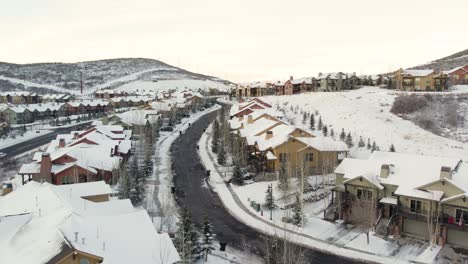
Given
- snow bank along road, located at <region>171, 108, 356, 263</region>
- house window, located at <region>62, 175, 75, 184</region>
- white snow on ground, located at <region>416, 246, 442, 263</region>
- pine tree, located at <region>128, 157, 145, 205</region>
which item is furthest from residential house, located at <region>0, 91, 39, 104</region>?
white snow on ground, located at <region>416, 246, 442, 263</region>

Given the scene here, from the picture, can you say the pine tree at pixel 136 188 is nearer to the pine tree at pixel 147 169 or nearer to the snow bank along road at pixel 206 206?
the snow bank along road at pixel 206 206

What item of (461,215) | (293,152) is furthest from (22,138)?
(461,215)

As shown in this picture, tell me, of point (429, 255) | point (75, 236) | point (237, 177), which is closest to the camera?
point (75, 236)

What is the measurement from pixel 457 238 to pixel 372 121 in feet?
148

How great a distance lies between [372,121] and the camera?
7650 cm

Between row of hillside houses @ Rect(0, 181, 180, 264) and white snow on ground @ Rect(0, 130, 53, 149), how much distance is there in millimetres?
63823

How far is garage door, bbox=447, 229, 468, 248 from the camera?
32812 mm

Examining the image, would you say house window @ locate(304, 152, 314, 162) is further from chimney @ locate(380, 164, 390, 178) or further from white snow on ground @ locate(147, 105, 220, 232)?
white snow on ground @ locate(147, 105, 220, 232)

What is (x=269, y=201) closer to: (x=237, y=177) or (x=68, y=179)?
(x=237, y=177)

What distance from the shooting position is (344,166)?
40.6 metres

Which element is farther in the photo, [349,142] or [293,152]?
[349,142]

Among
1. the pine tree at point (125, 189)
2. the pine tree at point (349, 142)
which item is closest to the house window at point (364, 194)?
the pine tree at point (125, 189)

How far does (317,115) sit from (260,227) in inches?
2012

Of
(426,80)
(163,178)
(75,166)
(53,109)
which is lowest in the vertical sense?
(163,178)
